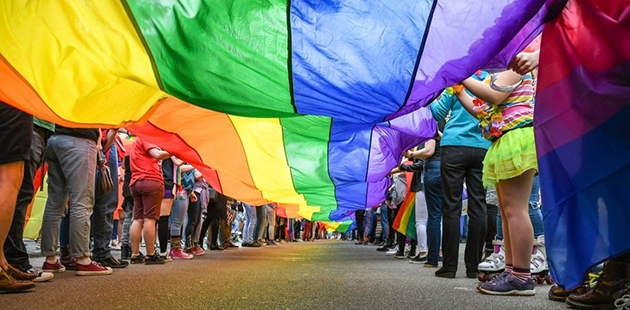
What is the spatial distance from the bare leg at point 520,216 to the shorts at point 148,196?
3923 millimetres

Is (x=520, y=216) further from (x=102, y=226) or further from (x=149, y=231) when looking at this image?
(x=149, y=231)

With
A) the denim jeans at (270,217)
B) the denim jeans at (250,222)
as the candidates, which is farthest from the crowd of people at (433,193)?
the denim jeans at (270,217)

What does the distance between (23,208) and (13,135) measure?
951 millimetres

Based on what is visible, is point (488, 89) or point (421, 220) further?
point (421, 220)

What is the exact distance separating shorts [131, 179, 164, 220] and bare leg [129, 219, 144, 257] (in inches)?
2.7

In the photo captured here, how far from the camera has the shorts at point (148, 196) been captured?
5867mm

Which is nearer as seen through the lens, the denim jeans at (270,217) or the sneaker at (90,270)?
the sneaker at (90,270)

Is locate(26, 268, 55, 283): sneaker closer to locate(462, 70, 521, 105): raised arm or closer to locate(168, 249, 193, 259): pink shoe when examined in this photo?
locate(462, 70, 521, 105): raised arm

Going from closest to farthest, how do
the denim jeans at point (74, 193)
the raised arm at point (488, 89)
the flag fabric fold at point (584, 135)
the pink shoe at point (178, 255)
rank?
the flag fabric fold at point (584, 135), the raised arm at point (488, 89), the denim jeans at point (74, 193), the pink shoe at point (178, 255)

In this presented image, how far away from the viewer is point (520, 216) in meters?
3.23

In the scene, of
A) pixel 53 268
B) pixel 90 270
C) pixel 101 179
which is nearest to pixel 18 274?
pixel 90 270

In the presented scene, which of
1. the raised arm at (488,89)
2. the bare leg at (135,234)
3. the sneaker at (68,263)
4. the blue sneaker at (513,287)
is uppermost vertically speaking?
the raised arm at (488,89)

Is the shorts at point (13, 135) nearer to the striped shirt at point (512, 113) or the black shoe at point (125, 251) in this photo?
the striped shirt at point (512, 113)

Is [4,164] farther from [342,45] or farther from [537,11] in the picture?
[537,11]
